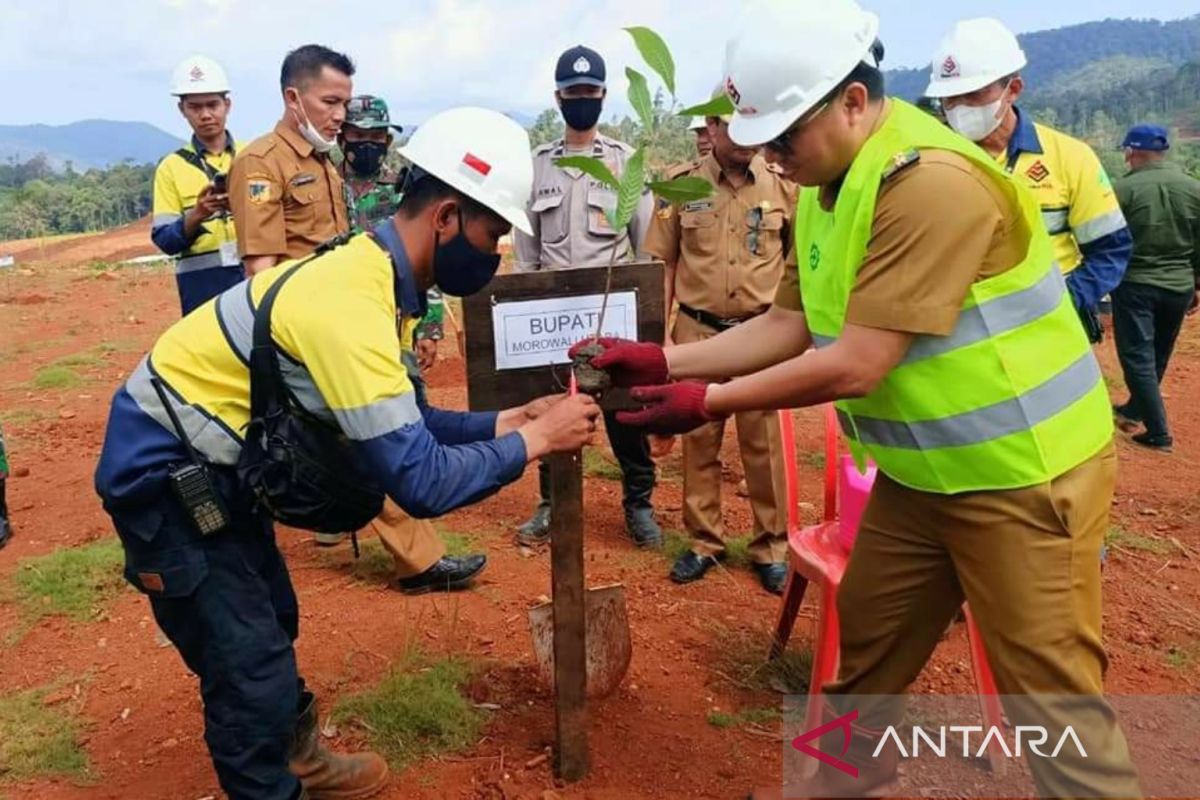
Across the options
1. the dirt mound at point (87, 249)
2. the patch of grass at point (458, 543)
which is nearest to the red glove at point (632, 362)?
the patch of grass at point (458, 543)

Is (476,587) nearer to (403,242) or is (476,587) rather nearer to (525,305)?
(525,305)

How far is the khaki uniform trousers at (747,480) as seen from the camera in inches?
161

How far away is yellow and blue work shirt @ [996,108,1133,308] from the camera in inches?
151

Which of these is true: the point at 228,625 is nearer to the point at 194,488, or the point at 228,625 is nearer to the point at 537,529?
the point at 194,488

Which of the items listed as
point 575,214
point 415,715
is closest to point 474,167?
point 415,715

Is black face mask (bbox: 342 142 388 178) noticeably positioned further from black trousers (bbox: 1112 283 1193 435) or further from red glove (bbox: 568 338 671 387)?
black trousers (bbox: 1112 283 1193 435)

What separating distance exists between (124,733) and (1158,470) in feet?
18.7

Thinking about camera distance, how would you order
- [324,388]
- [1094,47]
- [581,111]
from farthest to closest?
[1094,47] < [581,111] < [324,388]

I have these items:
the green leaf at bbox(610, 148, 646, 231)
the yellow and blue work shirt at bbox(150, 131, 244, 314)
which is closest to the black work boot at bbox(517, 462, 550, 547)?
the yellow and blue work shirt at bbox(150, 131, 244, 314)

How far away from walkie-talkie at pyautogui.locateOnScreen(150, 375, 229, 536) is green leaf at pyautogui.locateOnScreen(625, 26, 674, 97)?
1351mm

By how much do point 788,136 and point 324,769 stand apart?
207 cm

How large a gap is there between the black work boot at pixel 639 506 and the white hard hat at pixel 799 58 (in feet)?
9.07

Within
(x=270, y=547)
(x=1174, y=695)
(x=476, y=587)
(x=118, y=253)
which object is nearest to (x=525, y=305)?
(x=270, y=547)

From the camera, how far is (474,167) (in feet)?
7.14
